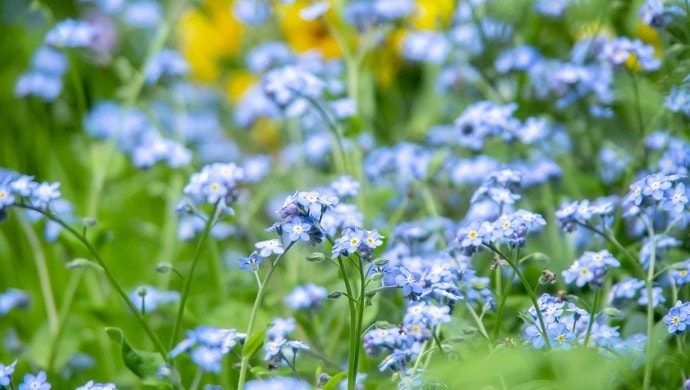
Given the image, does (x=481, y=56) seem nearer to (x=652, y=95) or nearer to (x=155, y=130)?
(x=652, y=95)

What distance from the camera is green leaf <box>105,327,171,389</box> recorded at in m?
1.85

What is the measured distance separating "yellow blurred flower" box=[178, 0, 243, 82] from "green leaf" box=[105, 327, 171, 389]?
3.19 m

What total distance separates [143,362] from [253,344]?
12.3 inches

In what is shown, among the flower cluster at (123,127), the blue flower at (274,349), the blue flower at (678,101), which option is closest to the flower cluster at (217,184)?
the blue flower at (274,349)

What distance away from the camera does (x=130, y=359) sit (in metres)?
1.87

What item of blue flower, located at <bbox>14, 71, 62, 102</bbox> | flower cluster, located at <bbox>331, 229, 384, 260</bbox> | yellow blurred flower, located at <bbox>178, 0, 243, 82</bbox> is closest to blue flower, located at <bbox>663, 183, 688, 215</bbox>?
flower cluster, located at <bbox>331, 229, 384, 260</bbox>

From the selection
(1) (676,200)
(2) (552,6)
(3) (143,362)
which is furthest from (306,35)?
(1) (676,200)

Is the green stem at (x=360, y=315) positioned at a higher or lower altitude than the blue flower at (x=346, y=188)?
lower

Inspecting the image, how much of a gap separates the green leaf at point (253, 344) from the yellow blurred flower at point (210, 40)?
338 cm

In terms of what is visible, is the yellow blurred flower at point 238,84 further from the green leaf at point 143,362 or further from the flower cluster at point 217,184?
the green leaf at point 143,362

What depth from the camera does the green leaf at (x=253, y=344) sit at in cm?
170

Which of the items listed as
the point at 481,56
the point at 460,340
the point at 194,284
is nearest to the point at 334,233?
the point at 460,340

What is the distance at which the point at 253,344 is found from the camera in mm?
1717

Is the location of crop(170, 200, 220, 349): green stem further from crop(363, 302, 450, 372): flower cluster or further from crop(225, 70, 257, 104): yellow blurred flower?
crop(225, 70, 257, 104): yellow blurred flower
